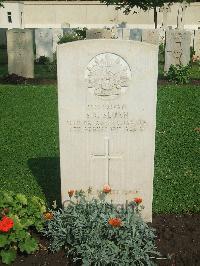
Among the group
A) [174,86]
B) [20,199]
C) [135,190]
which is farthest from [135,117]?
[174,86]

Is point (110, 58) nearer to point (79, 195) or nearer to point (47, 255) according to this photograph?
point (79, 195)

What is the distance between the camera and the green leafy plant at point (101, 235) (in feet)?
12.4

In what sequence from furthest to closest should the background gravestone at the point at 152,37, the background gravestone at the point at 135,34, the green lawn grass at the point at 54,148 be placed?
the background gravestone at the point at 135,34 < the background gravestone at the point at 152,37 < the green lawn grass at the point at 54,148

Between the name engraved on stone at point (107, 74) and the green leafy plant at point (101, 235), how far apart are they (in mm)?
1089

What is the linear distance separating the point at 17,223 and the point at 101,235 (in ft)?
2.47

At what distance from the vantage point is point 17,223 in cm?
382

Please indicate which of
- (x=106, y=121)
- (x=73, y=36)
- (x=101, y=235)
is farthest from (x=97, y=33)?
(x=101, y=235)

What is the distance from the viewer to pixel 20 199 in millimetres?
4164

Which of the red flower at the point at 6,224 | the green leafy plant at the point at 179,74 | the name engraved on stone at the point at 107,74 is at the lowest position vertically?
the red flower at the point at 6,224

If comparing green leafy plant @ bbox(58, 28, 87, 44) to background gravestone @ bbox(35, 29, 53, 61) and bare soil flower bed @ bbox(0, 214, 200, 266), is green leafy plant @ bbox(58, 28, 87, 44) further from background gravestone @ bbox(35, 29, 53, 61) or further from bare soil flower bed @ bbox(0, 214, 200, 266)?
bare soil flower bed @ bbox(0, 214, 200, 266)

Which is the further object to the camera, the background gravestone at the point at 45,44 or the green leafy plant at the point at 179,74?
the background gravestone at the point at 45,44

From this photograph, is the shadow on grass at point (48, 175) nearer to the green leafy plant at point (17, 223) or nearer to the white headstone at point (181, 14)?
the green leafy plant at point (17, 223)

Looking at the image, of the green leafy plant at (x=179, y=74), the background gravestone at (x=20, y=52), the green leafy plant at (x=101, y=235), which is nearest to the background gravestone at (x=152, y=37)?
the green leafy plant at (x=179, y=74)

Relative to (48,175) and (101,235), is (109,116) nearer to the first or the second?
(101,235)
